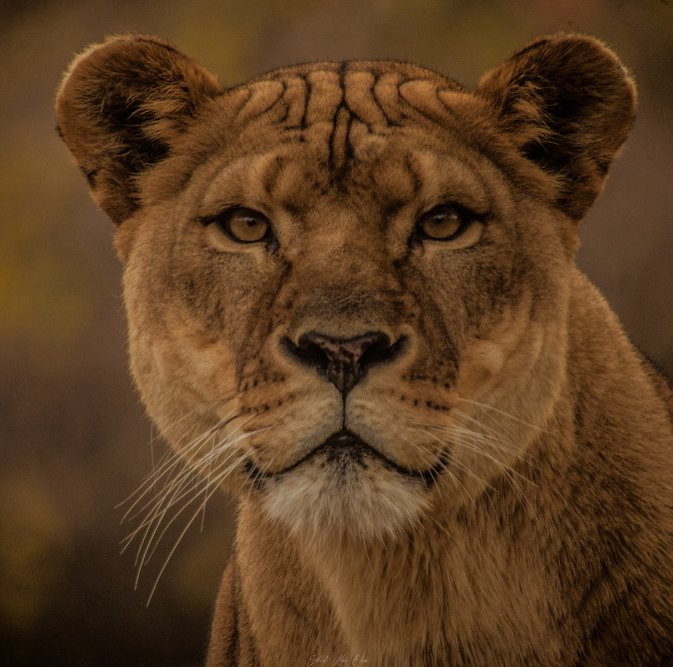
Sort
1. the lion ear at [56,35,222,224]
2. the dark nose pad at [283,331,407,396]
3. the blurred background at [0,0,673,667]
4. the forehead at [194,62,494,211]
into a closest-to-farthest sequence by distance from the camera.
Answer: the dark nose pad at [283,331,407,396]
the forehead at [194,62,494,211]
the lion ear at [56,35,222,224]
the blurred background at [0,0,673,667]

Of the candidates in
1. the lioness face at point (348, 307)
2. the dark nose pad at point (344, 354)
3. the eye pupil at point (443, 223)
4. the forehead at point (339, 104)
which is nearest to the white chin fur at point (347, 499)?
the lioness face at point (348, 307)

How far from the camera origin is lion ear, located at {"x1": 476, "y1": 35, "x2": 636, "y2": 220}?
2.03 metres

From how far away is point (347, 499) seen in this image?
179cm

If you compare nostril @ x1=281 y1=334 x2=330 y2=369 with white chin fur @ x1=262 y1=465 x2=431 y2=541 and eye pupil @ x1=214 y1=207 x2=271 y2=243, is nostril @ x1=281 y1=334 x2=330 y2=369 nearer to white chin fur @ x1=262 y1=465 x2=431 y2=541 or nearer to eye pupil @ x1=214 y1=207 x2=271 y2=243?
white chin fur @ x1=262 y1=465 x2=431 y2=541

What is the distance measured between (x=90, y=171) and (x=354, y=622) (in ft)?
3.12

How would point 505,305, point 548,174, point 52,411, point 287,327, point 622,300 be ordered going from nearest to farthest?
point 287,327
point 505,305
point 548,174
point 622,300
point 52,411

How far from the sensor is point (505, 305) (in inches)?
76.8

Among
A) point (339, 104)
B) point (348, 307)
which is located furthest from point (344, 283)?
point (339, 104)

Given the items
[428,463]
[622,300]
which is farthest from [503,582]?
[622,300]

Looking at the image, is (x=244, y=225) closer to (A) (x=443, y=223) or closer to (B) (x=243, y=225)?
(B) (x=243, y=225)

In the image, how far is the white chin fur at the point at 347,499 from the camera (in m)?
1.77

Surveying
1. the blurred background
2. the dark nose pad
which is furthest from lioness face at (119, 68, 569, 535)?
the blurred background

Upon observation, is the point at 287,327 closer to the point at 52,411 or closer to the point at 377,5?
the point at 377,5

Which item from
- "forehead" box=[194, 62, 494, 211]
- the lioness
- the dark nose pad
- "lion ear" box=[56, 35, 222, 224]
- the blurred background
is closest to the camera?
the dark nose pad
